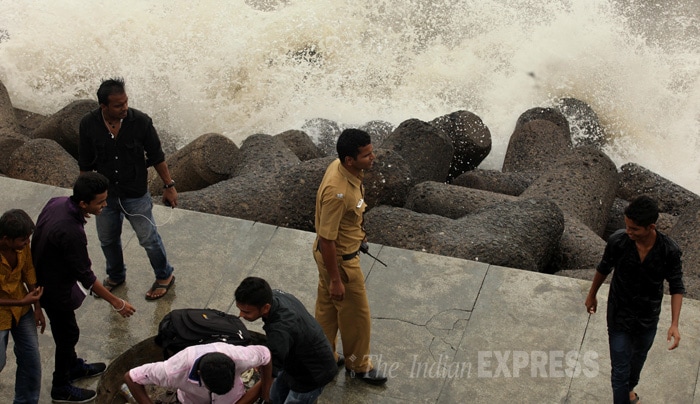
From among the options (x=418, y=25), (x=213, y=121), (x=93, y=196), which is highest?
(x=93, y=196)

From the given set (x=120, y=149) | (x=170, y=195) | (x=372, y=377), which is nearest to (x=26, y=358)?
(x=120, y=149)

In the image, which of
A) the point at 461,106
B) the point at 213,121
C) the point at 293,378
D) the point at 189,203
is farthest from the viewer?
the point at 461,106

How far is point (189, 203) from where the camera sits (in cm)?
823

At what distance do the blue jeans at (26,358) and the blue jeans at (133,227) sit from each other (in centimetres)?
126

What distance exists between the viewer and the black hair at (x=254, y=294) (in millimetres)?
4934

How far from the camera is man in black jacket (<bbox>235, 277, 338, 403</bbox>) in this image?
498 cm

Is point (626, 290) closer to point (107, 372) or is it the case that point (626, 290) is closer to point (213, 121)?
point (107, 372)

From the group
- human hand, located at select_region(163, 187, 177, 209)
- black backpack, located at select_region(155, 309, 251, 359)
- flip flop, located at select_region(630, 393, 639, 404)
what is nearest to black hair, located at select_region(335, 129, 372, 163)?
black backpack, located at select_region(155, 309, 251, 359)

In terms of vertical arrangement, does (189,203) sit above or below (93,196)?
below

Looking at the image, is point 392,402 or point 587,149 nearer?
point 392,402

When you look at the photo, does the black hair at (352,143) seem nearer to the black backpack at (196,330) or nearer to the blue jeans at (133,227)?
the black backpack at (196,330)

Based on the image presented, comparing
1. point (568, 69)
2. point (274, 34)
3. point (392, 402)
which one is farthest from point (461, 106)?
point (392, 402)

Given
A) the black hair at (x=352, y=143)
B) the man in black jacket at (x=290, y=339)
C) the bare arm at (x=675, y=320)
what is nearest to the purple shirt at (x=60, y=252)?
the man in black jacket at (x=290, y=339)

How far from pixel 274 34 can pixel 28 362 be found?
11.2 metres
